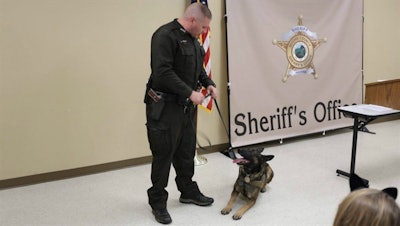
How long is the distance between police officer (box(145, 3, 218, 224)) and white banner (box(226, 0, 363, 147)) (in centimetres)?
144

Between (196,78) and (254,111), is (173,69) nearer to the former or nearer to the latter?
(196,78)

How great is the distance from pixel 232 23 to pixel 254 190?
1868mm

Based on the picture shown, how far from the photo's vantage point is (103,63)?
362cm

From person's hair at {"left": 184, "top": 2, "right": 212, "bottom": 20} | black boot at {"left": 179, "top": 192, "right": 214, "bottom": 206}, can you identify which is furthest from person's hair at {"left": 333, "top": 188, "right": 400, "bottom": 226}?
black boot at {"left": 179, "top": 192, "right": 214, "bottom": 206}

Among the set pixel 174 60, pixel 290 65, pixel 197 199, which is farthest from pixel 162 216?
pixel 290 65

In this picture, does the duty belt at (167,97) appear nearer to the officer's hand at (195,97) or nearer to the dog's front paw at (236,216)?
the officer's hand at (195,97)

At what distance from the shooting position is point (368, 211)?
3.36 feet

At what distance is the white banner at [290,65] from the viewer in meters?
4.18

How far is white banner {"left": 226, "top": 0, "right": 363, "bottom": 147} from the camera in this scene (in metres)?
4.18

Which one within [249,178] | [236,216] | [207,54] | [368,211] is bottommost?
[236,216]

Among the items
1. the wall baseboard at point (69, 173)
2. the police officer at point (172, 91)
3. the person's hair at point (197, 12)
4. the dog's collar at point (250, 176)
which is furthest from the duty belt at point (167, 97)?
the wall baseboard at point (69, 173)

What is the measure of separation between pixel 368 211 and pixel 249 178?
1.86 meters

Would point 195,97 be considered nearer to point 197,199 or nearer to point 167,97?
point 167,97

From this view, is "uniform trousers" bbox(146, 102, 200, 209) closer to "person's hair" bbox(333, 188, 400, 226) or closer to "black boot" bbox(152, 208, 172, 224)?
"black boot" bbox(152, 208, 172, 224)
